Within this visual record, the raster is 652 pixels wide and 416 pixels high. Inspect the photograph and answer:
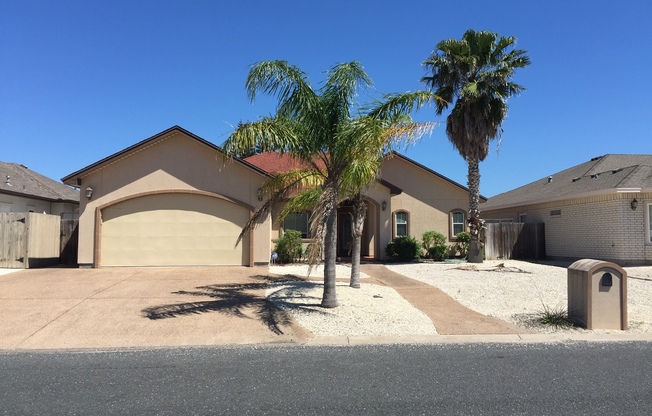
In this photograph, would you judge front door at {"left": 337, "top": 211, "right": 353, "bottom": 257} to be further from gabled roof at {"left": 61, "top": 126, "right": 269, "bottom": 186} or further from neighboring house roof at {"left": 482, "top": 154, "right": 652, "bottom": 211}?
neighboring house roof at {"left": 482, "top": 154, "right": 652, "bottom": 211}

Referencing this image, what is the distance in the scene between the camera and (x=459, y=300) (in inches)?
439

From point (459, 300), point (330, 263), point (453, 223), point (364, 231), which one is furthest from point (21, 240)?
point (453, 223)

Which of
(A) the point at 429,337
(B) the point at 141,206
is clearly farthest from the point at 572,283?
(B) the point at 141,206

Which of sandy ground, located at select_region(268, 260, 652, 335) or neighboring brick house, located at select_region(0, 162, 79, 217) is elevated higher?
neighboring brick house, located at select_region(0, 162, 79, 217)

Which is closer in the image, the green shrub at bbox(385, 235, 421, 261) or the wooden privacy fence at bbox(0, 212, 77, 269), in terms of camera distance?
the wooden privacy fence at bbox(0, 212, 77, 269)

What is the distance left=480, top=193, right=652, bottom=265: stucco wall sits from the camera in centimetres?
1797

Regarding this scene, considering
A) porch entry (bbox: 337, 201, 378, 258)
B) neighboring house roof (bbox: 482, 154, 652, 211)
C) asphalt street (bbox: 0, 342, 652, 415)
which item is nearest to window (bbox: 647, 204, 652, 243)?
neighboring house roof (bbox: 482, 154, 652, 211)

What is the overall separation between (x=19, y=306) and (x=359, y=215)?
7908mm

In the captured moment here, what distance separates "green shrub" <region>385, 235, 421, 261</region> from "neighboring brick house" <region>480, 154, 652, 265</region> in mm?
6960

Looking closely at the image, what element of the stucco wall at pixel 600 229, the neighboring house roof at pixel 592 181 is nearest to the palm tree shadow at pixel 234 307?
the stucco wall at pixel 600 229

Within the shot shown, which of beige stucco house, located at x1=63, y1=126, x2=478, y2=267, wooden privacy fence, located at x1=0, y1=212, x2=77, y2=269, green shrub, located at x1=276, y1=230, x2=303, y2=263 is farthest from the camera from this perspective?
green shrub, located at x1=276, y1=230, x2=303, y2=263

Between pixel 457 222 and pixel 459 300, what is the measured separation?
39.0ft

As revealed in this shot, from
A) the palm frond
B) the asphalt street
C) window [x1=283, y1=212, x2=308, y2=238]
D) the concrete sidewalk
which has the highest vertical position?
the palm frond

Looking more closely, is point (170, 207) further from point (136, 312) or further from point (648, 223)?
point (648, 223)
